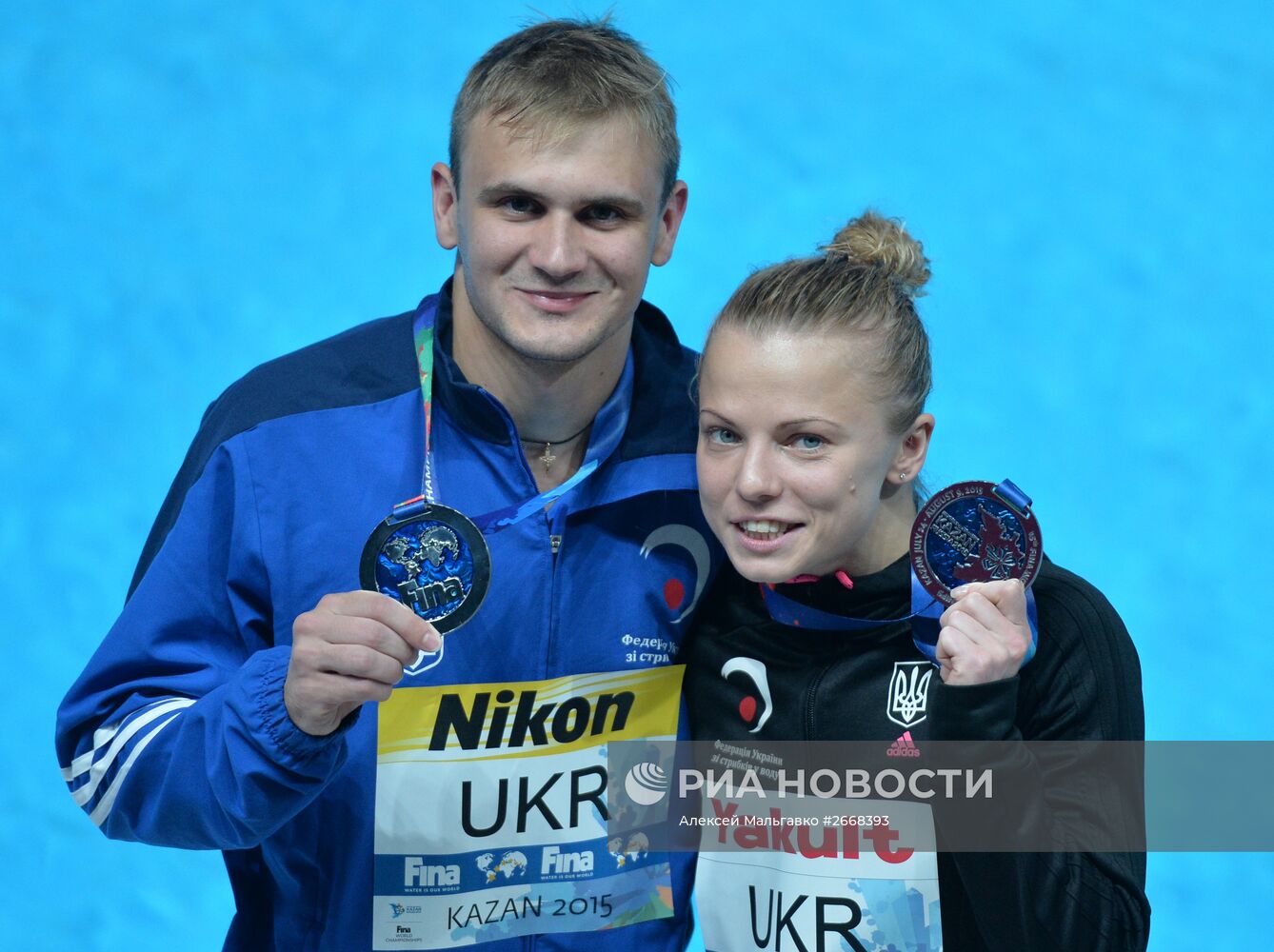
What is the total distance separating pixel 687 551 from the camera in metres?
1.98

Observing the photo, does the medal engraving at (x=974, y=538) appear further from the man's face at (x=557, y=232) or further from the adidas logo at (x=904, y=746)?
the man's face at (x=557, y=232)

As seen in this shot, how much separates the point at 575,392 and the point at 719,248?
10.2ft

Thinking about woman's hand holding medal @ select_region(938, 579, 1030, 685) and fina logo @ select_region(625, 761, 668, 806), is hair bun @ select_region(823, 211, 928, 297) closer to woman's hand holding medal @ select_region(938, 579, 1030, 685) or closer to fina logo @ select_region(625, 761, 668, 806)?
woman's hand holding medal @ select_region(938, 579, 1030, 685)

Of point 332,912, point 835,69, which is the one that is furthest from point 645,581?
point 835,69

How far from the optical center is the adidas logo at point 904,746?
179cm

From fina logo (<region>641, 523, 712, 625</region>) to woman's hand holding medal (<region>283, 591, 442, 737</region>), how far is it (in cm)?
47

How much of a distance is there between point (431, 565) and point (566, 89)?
0.62 m

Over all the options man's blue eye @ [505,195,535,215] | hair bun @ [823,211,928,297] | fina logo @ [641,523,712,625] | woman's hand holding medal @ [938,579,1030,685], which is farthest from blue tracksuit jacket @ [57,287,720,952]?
woman's hand holding medal @ [938,579,1030,685]

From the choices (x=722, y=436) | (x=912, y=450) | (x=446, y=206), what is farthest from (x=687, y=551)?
(x=446, y=206)

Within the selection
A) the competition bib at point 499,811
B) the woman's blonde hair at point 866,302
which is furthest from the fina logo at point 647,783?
the woman's blonde hair at point 866,302

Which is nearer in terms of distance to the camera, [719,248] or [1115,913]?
[1115,913]

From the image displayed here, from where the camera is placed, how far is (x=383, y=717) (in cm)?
183

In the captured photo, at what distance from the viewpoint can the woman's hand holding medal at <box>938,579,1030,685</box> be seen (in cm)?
159

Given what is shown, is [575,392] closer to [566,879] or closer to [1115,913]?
[566,879]
